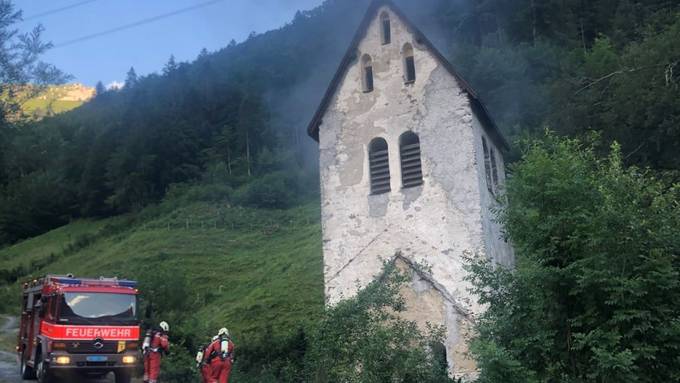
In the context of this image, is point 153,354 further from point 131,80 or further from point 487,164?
point 131,80

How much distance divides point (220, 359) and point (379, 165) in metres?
8.42

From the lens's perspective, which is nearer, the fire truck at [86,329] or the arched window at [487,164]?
the fire truck at [86,329]

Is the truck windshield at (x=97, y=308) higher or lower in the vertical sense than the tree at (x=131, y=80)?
lower

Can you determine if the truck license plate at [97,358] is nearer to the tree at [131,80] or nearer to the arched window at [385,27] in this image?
the arched window at [385,27]

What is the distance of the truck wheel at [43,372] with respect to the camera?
636 inches

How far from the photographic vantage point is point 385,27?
68.1 feet

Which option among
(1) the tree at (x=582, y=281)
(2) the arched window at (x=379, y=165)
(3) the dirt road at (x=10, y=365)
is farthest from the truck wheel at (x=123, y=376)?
(1) the tree at (x=582, y=281)

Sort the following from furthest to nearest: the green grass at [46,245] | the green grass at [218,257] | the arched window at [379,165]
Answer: the green grass at [46,245], the green grass at [218,257], the arched window at [379,165]

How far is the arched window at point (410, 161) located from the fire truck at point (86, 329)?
344 inches

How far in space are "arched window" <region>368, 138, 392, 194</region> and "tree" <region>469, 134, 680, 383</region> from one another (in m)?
6.85

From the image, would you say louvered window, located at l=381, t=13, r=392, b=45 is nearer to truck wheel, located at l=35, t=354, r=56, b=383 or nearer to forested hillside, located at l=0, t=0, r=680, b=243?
truck wheel, located at l=35, t=354, r=56, b=383

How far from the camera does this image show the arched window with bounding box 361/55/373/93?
20500 mm

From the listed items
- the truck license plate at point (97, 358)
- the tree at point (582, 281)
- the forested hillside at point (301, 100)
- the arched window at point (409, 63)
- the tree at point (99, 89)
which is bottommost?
the truck license plate at point (97, 358)

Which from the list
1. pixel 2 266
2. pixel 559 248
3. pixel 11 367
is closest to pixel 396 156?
pixel 559 248
